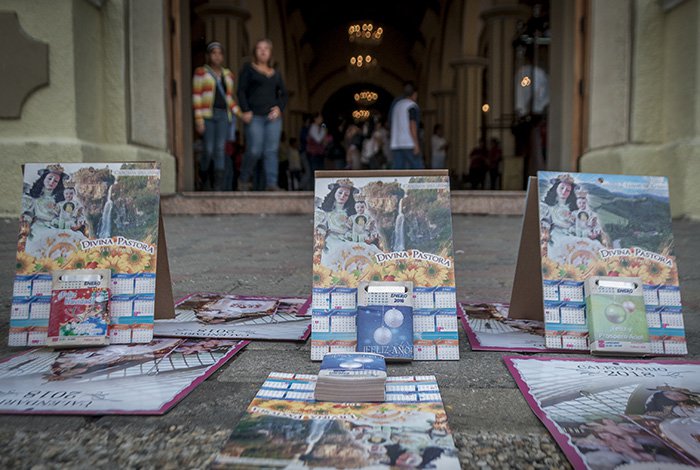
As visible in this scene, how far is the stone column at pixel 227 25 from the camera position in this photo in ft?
31.0

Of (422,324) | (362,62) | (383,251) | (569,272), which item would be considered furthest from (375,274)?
(362,62)

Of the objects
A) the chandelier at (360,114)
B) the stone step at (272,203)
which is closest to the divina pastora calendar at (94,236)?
the stone step at (272,203)

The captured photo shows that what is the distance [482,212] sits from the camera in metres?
6.52

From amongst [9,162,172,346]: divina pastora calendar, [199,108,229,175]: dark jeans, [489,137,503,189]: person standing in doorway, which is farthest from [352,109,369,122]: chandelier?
[9,162,172,346]: divina pastora calendar

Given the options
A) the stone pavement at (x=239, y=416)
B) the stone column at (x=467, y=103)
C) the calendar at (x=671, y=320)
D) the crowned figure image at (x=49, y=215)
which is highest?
the stone column at (x=467, y=103)

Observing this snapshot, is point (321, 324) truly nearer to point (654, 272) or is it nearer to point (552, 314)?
point (552, 314)

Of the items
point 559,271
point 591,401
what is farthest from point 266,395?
point 559,271

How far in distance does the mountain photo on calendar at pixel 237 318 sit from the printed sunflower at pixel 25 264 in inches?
14.5

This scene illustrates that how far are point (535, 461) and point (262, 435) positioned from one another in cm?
45

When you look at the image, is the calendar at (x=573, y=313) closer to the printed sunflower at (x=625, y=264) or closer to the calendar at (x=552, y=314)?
the calendar at (x=552, y=314)

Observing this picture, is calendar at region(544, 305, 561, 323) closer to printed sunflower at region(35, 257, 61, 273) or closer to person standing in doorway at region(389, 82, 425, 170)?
printed sunflower at region(35, 257, 61, 273)

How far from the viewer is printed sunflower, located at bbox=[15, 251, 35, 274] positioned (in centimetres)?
163

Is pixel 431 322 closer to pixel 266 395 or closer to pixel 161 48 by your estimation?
pixel 266 395

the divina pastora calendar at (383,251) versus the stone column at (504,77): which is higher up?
the stone column at (504,77)
